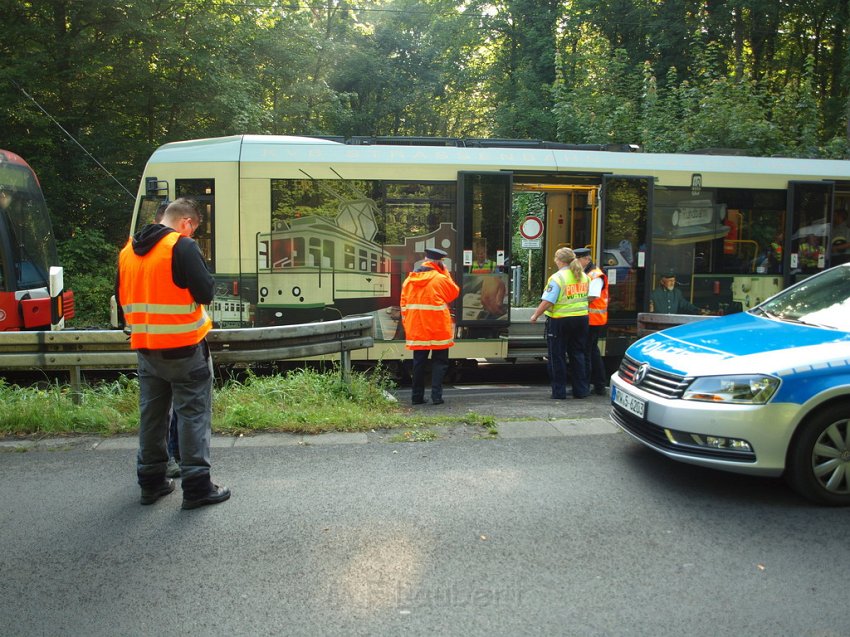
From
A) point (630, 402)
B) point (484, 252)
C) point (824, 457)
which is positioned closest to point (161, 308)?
point (630, 402)

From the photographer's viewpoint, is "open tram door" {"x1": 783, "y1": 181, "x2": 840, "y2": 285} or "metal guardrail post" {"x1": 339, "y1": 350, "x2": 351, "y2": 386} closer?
"metal guardrail post" {"x1": 339, "y1": 350, "x2": 351, "y2": 386}

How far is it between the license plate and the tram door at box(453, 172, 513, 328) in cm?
390

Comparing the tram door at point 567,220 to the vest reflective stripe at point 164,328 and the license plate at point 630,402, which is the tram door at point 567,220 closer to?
the license plate at point 630,402

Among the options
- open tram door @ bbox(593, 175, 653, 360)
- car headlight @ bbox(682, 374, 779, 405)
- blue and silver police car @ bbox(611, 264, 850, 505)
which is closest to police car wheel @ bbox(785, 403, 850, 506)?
blue and silver police car @ bbox(611, 264, 850, 505)

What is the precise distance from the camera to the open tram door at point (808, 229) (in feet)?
33.3

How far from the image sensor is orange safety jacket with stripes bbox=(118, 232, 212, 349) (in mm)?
4227

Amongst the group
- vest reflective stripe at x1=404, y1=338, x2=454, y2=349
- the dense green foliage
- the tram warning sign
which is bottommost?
vest reflective stripe at x1=404, y1=338, x2=454, y2=349

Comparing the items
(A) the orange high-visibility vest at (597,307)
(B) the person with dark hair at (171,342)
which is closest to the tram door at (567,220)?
(A) the orange high-visibility vest at (597,307)

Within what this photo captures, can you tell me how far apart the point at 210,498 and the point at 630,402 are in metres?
2.92

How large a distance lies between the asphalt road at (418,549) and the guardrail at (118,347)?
1.06m

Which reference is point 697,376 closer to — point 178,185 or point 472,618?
point 472,618

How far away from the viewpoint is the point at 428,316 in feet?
25.9

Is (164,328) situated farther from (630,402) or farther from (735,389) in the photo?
(735,389)

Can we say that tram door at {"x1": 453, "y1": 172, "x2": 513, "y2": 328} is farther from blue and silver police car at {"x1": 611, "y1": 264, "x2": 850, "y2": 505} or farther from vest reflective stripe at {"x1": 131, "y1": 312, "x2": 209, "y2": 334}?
vest reflective stripe at {"x1": 131, "y1": 312, "x2": 209, "y2": 334}
